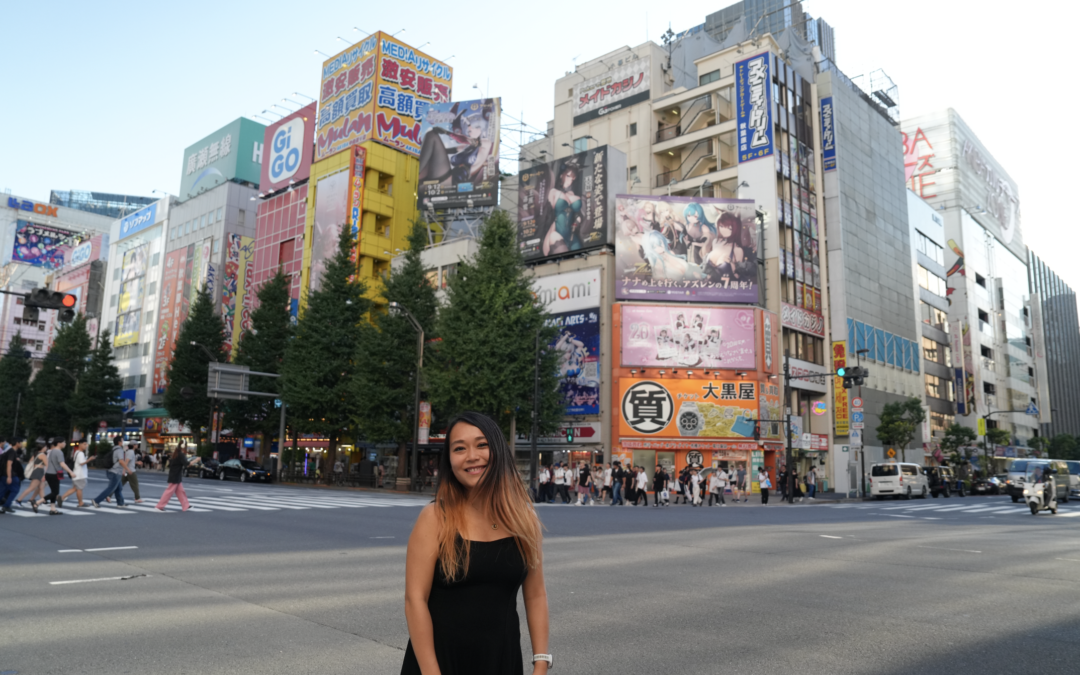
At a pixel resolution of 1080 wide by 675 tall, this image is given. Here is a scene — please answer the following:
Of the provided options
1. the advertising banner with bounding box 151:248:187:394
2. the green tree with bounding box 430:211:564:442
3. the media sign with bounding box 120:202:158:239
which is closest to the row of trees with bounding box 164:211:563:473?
the green tree with bounding box 430:211:564:442

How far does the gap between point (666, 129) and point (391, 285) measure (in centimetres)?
2588

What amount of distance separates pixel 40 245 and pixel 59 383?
60.9 m

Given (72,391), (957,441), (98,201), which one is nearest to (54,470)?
(72,391)

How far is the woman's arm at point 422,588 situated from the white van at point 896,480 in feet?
123

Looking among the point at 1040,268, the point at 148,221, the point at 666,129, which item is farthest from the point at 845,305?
the point at 1040,268

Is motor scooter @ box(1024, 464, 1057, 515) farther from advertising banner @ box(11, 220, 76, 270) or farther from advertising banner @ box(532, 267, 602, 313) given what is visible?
advertising banner @ box(11, 220, 76, 270)

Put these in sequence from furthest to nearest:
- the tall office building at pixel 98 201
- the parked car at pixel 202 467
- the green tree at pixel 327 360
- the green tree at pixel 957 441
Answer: the tall office building at pixel 98 201, the green tree at pixel 957 441, the parked car at pixel 202 467, the green tree at pixel 327 360

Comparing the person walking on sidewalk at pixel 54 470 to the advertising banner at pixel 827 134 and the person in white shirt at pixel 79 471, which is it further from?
the advertising banner at pixel 827 134

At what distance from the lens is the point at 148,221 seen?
83375mm

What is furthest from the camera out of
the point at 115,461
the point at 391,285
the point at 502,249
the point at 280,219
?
the point at 280,219

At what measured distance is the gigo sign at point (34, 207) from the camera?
110 metres

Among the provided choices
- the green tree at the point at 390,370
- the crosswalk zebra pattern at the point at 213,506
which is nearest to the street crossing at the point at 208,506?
the crosswalk zebra pattern at the point at 213,506

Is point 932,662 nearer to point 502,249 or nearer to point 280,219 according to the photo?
point 502,249

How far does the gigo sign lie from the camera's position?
110 m
